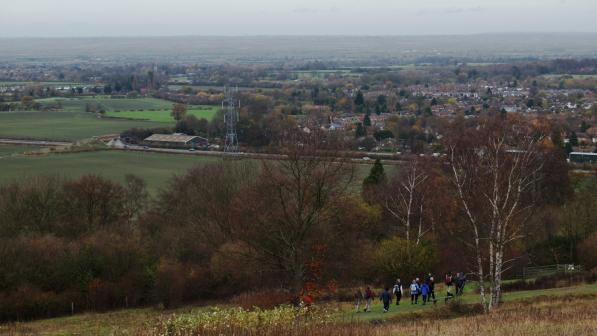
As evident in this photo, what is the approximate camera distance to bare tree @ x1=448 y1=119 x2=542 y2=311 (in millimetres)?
16484

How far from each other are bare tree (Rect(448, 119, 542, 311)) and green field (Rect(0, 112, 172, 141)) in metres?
40.2

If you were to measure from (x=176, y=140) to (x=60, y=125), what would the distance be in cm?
1689

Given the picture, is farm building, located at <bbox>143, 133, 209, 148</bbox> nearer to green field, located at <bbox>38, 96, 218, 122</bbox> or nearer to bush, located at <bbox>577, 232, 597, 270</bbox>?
green field, located at <bbox>38, 96, 218, 122</bbox>

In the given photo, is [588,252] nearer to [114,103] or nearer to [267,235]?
[267,235]

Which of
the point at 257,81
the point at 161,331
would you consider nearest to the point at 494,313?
the point at 161,331

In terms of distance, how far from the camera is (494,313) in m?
14.7

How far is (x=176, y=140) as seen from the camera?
65188 millimetres

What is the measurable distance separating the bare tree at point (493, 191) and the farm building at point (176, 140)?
29.1 m

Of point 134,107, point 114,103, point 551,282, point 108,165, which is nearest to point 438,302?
point 551,282

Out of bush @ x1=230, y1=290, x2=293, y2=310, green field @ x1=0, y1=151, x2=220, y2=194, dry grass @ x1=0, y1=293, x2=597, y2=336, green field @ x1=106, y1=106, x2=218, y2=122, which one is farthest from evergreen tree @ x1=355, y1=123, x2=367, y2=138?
dry grass @ x1=0, y1=293, x2=597, y2=336

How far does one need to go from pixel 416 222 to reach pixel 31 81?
424 ft

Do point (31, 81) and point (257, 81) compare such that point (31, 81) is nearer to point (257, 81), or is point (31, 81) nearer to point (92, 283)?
point (257, 81)

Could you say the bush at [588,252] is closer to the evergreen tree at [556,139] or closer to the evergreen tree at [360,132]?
the evergreen tree at [556,139]

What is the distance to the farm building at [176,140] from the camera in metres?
64.2
